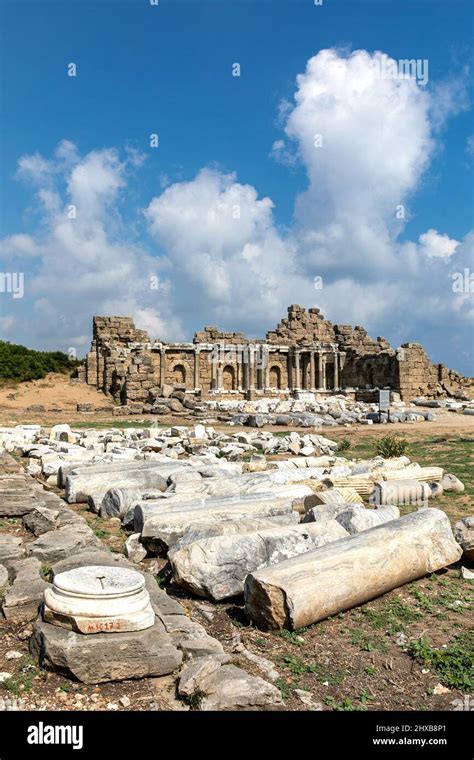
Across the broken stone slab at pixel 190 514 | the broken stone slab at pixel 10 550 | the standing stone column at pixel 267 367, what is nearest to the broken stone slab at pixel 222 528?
the broken stone slab at pixel 190 514

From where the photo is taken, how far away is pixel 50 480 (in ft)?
36.4

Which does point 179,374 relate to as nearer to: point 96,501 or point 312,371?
point 312,371

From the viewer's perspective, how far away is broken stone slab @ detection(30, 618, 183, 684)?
381 centimetres

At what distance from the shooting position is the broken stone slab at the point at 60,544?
606 centimetres

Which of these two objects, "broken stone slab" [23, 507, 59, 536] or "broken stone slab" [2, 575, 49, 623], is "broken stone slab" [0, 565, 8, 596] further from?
"broken stone slab" [23, 507, 59, 536]

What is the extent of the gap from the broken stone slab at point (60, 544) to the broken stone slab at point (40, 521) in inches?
13.2

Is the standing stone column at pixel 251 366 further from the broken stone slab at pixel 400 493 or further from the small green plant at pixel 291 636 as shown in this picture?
the small green plant at pixel 291 636

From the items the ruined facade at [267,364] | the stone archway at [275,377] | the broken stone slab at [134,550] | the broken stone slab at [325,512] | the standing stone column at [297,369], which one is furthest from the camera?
the stone archway at [275,377]
